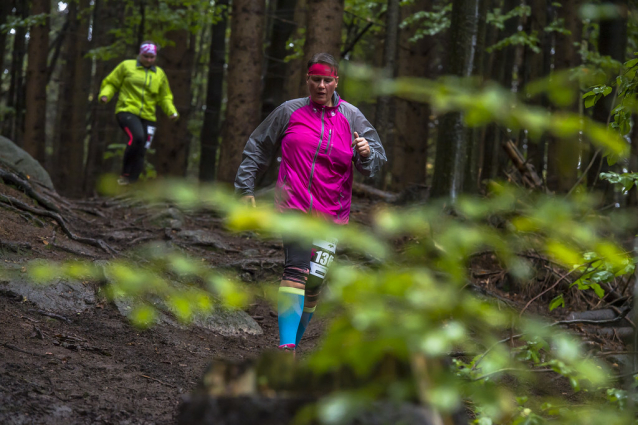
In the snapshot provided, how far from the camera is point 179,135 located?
14.4 meters

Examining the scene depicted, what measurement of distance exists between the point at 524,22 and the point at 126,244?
13.3m

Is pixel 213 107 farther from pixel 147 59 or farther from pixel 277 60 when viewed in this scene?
pixel 147 59

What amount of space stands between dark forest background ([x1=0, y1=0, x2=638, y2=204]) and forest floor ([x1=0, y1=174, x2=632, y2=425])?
246cm

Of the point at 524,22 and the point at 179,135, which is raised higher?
the point at 524,22

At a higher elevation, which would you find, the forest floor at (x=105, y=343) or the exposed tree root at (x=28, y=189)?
the exposed tree root at (x=28, y=189)

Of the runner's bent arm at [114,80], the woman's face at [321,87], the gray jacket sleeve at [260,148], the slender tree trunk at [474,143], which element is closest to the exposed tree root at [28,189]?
the runner's bent arm at [114,80]

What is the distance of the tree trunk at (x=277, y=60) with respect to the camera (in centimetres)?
1327

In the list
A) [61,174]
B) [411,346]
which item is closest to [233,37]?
[61,174]

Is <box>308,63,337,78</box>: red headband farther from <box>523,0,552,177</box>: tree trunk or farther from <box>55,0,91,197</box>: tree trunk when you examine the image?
<box>55,0,91,197</box>: tree trunk

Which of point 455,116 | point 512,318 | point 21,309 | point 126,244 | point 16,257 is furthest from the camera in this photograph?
point 455,116

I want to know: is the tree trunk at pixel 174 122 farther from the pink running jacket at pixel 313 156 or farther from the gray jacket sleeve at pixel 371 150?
the gray jacket sleeve at pixel 371 150

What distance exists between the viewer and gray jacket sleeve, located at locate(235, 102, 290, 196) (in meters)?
4.19

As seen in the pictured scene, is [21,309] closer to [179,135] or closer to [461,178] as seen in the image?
[461,178]

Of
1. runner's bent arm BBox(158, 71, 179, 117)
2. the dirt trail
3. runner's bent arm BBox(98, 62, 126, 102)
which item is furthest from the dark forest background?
the dirt trail
